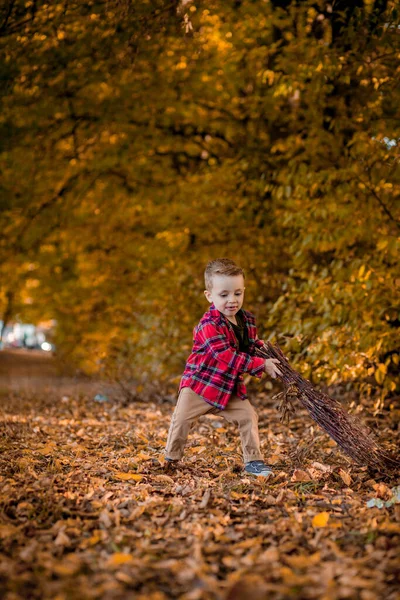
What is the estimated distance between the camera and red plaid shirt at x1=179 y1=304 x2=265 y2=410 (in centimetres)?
449

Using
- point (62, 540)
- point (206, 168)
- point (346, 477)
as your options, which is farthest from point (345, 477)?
point (206, 168)

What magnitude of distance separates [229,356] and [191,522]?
1232 mm

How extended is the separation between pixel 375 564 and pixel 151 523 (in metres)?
1.21

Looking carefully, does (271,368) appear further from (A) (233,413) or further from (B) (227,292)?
(B) (227,292)

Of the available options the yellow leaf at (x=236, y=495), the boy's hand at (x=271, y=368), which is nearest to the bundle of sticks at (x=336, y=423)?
the boy's hand at (x=271, y=368)

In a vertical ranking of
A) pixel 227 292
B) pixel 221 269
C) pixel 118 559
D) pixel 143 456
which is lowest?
pixel 143 456

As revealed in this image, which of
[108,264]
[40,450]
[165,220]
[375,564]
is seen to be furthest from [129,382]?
[375,564]

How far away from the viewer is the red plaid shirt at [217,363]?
14.7 ft

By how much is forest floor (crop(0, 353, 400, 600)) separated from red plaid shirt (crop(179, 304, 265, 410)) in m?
0.62

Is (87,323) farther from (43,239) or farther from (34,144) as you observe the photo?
(34,144)

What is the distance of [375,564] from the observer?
9.67ft

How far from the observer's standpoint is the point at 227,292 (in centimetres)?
453

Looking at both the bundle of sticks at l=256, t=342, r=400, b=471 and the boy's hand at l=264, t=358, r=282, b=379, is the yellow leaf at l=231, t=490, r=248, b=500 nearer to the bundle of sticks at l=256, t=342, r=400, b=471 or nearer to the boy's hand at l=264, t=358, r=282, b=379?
the bundle of sticks at l=256, t=342, r=400, b=471

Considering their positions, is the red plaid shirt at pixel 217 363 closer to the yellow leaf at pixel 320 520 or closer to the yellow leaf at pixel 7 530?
the yellow leaf at pixel 320 520
